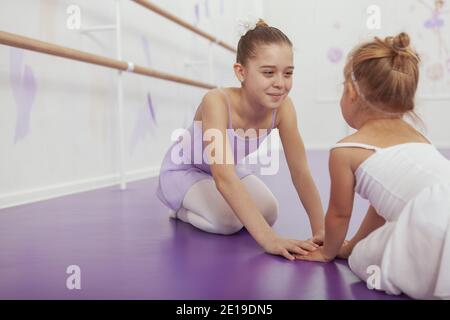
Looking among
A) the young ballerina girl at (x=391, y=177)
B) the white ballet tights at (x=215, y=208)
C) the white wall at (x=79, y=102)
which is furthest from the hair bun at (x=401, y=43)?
the white wall at (x=79, y=102)

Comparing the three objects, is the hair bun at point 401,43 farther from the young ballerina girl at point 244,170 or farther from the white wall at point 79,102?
the white wall at point 79,102

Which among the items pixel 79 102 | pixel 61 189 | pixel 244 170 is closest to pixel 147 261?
A: pixel 244 170

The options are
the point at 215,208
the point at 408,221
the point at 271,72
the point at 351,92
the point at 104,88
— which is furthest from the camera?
the point at 104,88

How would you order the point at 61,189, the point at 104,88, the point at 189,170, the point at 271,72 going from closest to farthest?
the point at 271,72 < the point at 189,170 < the point at 61,189 < the point at 104,88

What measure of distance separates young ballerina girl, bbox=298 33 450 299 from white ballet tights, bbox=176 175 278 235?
0.35 m

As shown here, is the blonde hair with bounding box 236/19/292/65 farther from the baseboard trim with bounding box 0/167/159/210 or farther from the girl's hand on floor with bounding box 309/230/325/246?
the baseboard trim with bounding box 0/167/159/210

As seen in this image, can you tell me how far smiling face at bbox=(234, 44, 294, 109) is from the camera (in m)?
1.12

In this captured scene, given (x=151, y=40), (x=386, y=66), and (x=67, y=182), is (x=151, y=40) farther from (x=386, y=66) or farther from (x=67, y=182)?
(x=386, y=66)

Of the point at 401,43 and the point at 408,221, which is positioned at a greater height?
the point at 401,43

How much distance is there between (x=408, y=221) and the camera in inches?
→ 29.8

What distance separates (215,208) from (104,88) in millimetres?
1098

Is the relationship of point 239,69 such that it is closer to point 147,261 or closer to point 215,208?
point 215,208

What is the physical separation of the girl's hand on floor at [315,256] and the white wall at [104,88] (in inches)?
40.4

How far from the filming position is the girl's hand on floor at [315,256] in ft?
3.11
